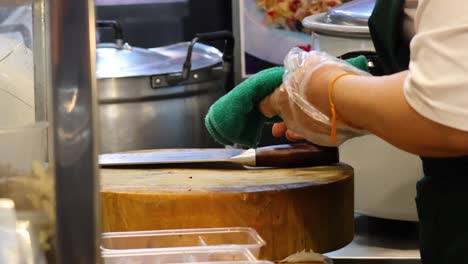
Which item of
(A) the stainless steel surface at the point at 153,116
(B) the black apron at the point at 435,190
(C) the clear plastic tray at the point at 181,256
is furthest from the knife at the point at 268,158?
(A) the stainless steel surface at the point at 153,116

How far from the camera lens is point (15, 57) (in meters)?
0.66

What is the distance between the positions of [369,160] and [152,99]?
52 cm

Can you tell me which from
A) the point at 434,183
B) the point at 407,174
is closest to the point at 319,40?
the point at 407,174

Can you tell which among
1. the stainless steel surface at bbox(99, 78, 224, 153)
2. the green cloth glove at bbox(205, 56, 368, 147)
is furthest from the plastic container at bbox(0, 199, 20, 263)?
the stainless steel surface at bbox(99, 78, 224, 153)

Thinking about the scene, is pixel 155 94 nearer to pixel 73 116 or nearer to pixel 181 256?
pixel 181 256

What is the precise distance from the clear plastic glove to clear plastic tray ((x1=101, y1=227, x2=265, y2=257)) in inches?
5.6

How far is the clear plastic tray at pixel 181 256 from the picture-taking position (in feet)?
2.26

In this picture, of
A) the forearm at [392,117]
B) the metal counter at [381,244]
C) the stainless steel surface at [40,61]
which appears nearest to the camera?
the stainless steel surface at [40,61]

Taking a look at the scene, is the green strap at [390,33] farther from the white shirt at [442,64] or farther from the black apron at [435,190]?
the white shirt at [442,64]

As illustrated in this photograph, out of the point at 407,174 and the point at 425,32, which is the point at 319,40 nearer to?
the point at 407,174

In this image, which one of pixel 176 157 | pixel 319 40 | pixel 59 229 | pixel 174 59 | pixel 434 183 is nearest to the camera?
pixel 59 229

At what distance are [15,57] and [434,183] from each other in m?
0.46

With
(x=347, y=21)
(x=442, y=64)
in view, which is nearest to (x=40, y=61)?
(x=442, y=64)

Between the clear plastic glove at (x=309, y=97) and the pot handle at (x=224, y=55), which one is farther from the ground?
the clear plastic glove at (x=309, y=97)
